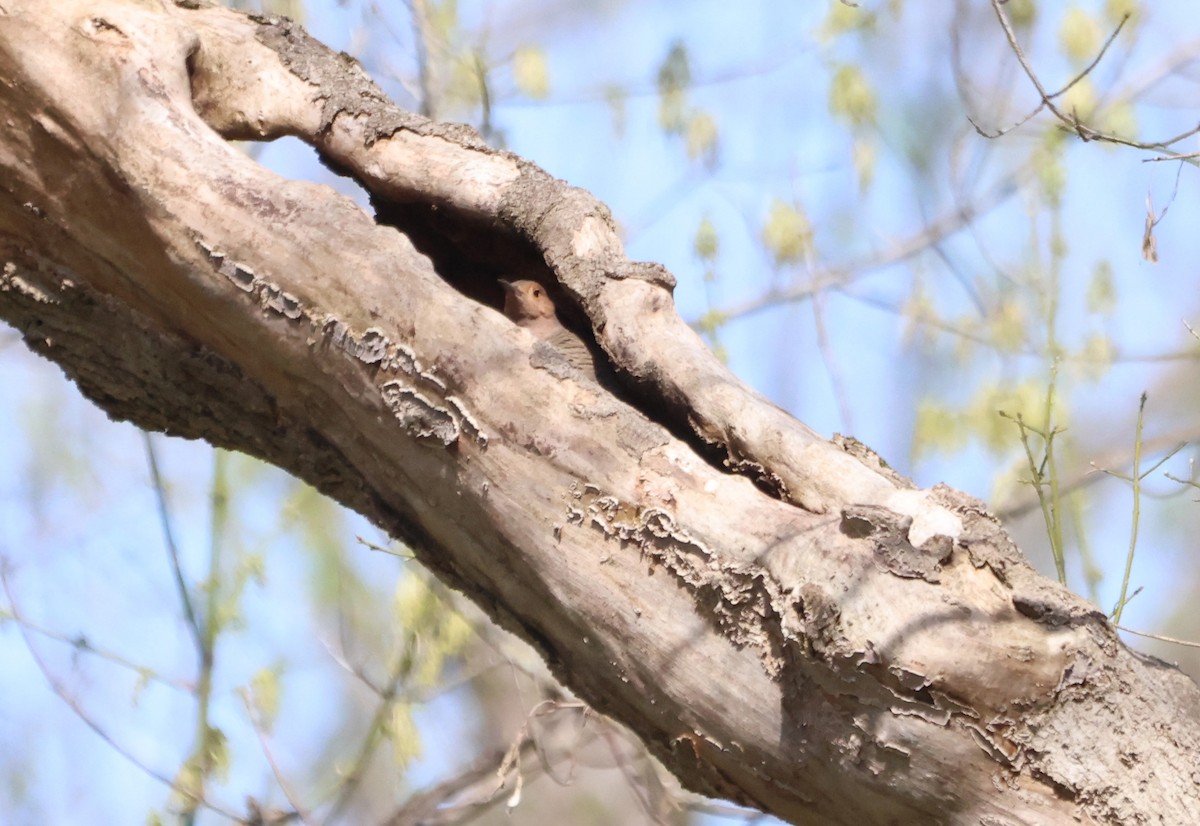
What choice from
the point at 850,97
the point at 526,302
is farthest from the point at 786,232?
the point at 526,302

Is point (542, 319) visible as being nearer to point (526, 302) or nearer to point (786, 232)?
point (526, 302)

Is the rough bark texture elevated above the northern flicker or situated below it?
below

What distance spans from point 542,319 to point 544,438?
13.6 inches

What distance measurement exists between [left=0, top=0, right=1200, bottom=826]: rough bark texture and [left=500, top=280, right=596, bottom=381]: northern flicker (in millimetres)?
41

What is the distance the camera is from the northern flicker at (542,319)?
1799 millimetres

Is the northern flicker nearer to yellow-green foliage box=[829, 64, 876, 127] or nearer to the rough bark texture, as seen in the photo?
the rough bark texture

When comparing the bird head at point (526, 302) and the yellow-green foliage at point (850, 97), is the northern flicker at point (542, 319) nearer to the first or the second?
the bird head at point (526, 302)

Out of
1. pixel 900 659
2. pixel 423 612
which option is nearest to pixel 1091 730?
pixel 900 659

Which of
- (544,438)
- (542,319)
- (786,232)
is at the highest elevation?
(786,232)

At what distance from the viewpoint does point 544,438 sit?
1.55 m

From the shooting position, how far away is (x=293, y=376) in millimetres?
1697

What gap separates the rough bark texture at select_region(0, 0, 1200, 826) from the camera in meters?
1.32

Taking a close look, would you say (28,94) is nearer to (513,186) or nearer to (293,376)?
(293,376)

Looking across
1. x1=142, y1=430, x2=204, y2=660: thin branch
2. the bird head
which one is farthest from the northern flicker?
x1=142, y1=430, x2=204, y2=660: thin branch
